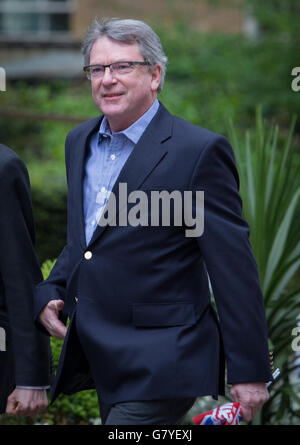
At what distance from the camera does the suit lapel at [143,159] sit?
111 inches

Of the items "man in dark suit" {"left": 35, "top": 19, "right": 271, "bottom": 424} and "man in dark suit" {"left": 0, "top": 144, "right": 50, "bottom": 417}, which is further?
"man in dark suit" {"left": 0, "top": 144, "right": 50, "bottom": 417}

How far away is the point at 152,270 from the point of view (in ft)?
9.11

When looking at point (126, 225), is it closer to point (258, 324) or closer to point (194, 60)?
point (258, 324)

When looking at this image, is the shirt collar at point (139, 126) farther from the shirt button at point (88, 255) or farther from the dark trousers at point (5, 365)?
the dark trousers at point (5, 365)

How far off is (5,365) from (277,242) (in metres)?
1.89

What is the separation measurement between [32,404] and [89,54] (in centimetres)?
139

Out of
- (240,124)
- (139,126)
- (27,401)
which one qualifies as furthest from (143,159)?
(240,124)

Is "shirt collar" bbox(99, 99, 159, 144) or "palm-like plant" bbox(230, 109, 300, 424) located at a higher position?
"shirt collar" bbox(99, 99, 159, 144)

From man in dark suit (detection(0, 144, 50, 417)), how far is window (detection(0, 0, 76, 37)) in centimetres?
1726

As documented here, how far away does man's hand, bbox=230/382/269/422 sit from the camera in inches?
106

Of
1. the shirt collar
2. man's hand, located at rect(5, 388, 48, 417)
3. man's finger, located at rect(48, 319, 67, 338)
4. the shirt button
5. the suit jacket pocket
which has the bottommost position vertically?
man's hand, located at rect(5, 388, 48, 417)

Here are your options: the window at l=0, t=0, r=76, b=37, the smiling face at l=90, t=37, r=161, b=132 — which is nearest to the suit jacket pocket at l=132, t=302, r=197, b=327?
the smiling face at l=90, t=37, r=161, b=132

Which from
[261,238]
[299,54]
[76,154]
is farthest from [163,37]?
[76,154]

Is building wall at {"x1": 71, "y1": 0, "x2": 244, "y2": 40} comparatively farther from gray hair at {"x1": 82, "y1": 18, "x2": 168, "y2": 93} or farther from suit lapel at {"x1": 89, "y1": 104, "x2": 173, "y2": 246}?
suit lapel at {"x1": 89, "y1": 104, "x2": 173, "y2": 246}
